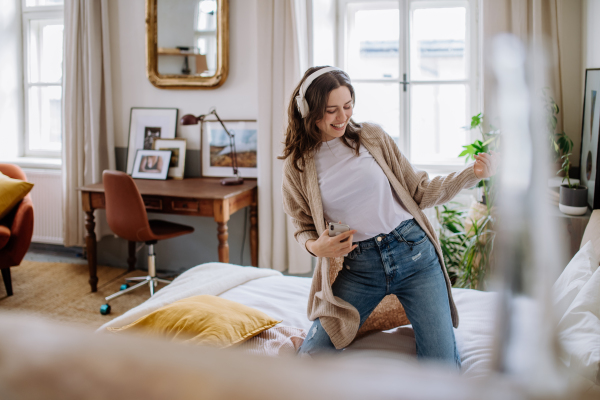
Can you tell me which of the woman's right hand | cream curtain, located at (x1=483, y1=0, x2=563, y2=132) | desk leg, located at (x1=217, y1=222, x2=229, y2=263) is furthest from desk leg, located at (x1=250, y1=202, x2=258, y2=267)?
the woman's right hand

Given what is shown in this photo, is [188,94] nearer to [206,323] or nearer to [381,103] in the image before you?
[381,103]

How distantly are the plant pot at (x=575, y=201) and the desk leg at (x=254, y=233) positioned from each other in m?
1.98

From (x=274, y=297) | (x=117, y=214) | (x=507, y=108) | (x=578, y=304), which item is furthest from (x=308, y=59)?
(x=507, y=108)

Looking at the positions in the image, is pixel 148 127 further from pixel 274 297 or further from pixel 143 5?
pixel 274 297

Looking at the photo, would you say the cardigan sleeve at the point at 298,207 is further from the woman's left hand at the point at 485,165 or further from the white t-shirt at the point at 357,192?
the woman's left hand at the point at 485,165

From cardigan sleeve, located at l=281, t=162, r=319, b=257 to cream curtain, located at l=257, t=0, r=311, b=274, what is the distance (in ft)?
5.57

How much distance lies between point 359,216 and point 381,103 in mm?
2380

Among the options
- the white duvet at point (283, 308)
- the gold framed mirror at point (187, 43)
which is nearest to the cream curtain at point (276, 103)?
the gold framed mirror at point (187, 43)

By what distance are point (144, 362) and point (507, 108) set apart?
0.12m

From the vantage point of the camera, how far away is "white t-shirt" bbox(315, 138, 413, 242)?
1.54 meters

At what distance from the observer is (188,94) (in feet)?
12.5

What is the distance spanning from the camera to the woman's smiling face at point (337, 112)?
1559 mm

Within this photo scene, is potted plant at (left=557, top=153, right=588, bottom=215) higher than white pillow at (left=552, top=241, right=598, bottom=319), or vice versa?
potted plant at (left=557, top=153, right=588, bottom=215)

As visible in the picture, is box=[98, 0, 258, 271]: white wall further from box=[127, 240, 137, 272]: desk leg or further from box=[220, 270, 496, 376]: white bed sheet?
box=[220, 270, 496, 376]: white bed sheet
